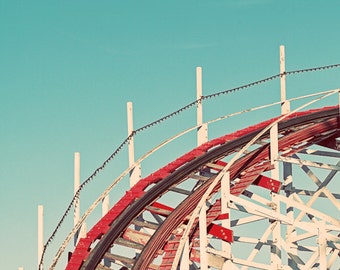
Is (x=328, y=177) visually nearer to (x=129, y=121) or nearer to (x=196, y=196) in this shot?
(x=196, y=196)

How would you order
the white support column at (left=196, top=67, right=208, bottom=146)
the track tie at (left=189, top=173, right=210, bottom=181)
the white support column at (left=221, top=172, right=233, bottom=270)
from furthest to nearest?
the white support column at (left=196, top=67, right=208, bottom=146)
the track tie at (left=189, top=173, right=210, bottom=181)
the white support column at (left=221, top=172, right=233, bottom=270)

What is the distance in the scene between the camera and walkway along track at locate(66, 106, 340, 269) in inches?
1168

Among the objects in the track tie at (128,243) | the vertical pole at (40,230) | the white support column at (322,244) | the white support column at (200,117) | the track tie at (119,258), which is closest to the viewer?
the white support column at (322,244)

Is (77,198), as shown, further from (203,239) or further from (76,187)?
(203,239)

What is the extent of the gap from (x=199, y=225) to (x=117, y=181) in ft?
24.1

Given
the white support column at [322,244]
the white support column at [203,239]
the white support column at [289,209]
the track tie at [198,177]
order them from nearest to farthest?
the white support column at [322,244]
the white support column at [203,239]
the white support column at [289,209]
the track tie at [198,177]

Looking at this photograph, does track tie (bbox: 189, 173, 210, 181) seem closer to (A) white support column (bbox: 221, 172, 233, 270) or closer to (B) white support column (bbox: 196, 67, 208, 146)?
(B) white support column (bbox: 196, 67, 208, 146)

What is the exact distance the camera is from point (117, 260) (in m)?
29.8

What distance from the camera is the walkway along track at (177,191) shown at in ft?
97.3

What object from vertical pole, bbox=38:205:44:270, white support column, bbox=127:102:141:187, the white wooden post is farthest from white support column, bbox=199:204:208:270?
white support column, bbox=127:102:141:187

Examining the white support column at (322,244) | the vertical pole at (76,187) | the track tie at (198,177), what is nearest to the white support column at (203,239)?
the white support column at (322,244)

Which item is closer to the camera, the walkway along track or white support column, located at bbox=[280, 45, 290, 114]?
the walkway along track

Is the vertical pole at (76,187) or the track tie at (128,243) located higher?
the vertical pole at (76,187)

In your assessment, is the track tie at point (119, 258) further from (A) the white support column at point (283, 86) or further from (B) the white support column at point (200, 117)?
(A) the white support column at point (283, 86)
